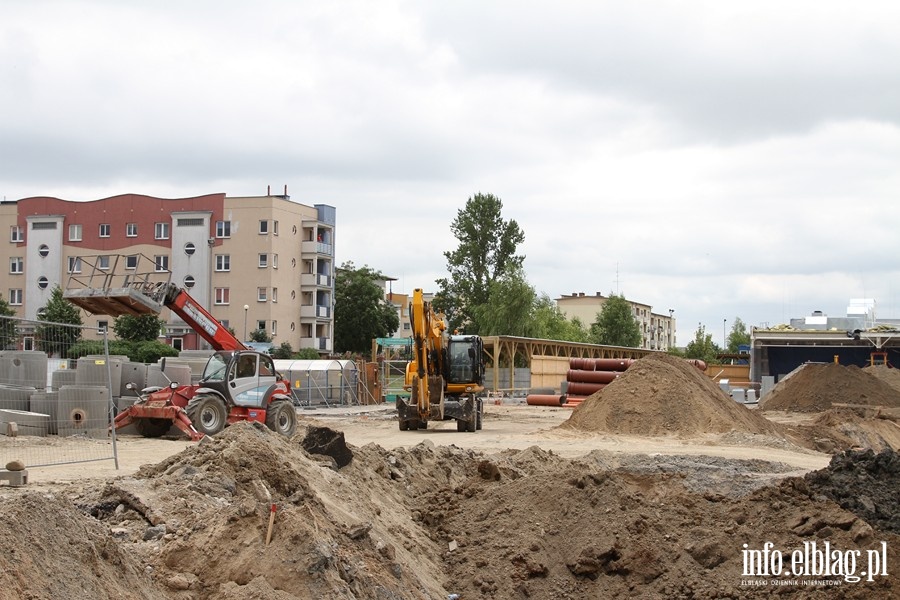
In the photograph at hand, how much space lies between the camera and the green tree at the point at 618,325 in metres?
90.1

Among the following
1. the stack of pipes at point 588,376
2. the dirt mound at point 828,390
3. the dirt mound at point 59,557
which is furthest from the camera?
the stack of pipes at point 588,376

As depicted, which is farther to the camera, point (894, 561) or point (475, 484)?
point (475, 484)

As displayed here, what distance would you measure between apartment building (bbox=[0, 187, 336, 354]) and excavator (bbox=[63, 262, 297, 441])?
47.4 metres

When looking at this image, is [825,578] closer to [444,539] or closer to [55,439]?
[444,539]

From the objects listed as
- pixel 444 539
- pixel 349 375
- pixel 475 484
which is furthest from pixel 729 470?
pixel 349 375

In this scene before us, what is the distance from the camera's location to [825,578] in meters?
9.88

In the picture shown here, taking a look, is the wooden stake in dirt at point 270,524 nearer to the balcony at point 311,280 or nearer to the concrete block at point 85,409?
the concrete block at point 85,409

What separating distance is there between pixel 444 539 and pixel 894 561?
4.91 metres

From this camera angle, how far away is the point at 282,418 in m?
22.2

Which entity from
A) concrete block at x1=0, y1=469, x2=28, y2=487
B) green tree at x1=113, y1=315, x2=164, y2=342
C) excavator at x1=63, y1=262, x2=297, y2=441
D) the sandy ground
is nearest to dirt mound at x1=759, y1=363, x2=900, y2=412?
the sandy ground

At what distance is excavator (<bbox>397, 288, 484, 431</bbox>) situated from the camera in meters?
25.5

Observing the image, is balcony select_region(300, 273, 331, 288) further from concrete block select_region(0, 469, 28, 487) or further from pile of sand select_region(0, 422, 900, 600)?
concrete block select_region(0, 469, 28, 487)

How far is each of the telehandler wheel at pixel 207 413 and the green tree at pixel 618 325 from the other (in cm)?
7130

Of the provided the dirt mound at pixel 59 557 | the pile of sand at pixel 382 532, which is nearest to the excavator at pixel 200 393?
the pile of sand at pixel 382 532
